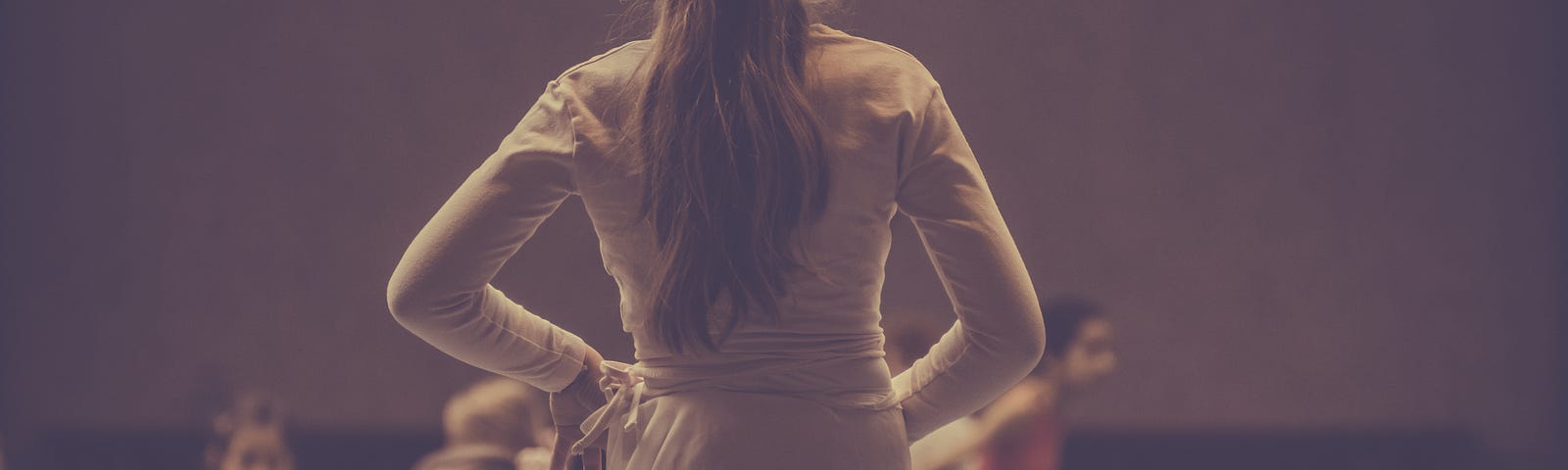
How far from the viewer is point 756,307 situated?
114 centimetres

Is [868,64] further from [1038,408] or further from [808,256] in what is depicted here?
[1038,408]

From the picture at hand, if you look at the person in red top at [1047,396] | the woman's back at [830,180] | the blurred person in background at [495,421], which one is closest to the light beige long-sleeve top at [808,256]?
the woman's back at [830,180]

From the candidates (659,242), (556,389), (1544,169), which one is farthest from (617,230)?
(1544,169)

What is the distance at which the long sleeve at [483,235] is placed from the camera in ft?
3.77

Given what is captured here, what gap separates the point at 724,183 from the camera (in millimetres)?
1142

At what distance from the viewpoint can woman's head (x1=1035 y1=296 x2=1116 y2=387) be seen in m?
3.56

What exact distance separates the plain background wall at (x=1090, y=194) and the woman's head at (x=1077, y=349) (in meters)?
2.38

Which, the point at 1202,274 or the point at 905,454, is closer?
the point at 905,454

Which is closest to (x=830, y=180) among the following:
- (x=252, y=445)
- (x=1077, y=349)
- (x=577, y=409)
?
(x=577, y=409)

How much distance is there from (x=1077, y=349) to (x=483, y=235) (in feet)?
8.69

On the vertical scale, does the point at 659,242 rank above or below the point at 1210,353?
above

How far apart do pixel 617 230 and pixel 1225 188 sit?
5267mm

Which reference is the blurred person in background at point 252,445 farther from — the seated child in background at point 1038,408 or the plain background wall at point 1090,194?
the plain background wall at point 1090,194

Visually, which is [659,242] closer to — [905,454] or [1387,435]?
[905,454]
